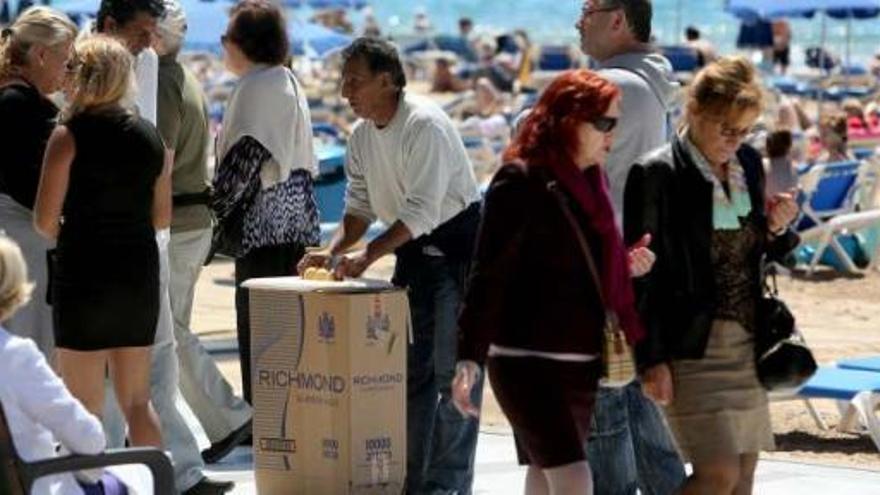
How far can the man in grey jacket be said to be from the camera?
684 centimetres

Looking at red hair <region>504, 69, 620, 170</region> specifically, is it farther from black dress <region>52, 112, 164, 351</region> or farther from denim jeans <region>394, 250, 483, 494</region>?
denim jeans <region>394, 250, 483, 494</region>

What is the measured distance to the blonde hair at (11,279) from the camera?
5.20m

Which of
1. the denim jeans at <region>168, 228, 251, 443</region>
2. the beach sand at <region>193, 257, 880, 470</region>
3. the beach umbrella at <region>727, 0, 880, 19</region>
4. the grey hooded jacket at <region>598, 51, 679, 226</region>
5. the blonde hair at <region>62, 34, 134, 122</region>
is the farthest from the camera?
the beach umbrella at <region>727, 0, 880, 19</region>

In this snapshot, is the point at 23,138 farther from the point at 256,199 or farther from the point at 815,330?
the point at 815,330

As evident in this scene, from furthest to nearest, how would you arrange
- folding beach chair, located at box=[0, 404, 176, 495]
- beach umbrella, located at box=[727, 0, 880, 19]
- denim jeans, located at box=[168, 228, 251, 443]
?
beach umbrella, located at box=[727, 0, 880, 19]
denim jeans, located at box=[168, 228, 251, 443]
folding beach chair, located at box=[0, 404, 176, 495]

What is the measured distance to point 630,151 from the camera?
270 inches

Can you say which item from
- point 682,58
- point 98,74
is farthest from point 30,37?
point 682,58

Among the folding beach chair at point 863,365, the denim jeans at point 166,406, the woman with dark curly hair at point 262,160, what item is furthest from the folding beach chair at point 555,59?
the denim jeans at point 166,406

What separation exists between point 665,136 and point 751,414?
1.31m

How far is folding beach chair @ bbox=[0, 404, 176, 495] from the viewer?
204 inches

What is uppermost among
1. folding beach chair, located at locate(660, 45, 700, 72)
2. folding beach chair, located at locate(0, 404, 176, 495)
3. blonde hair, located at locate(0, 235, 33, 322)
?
blonde hair, located at locate(0, 235, 33, 322)

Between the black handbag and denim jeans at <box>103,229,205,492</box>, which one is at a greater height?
the black handbag

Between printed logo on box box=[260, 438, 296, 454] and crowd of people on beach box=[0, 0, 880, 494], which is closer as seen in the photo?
crowd of people on beach box=[0, 0, 880, 494]

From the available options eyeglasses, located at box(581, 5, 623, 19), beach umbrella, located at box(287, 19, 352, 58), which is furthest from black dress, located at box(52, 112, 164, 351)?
beach umbrella, located at box(287, 19, 352, 58)
